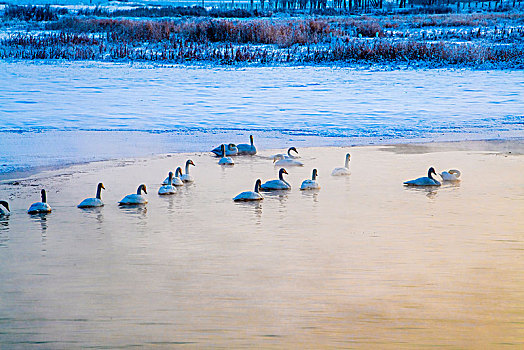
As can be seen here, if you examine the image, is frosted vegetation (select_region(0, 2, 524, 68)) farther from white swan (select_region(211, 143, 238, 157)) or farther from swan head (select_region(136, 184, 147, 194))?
swan head (select_region(136, 184, 147, 194))

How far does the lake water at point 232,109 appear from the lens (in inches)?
486

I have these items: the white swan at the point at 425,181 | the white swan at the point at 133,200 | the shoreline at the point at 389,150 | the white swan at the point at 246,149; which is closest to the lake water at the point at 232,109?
the shoreline at the point at 389,150

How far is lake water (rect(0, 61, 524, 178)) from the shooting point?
12.3 metres

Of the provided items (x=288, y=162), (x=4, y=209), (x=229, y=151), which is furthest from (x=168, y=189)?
(x=229, y=151)

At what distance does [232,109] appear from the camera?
55.0 ft

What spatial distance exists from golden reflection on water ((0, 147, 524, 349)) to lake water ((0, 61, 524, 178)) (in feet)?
10.2

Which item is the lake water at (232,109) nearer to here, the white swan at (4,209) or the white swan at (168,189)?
the white swan at (4,209)

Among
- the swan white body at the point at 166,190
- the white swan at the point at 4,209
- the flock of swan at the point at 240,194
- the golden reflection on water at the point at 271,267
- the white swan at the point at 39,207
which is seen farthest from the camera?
the swan white body at the point at 166,190

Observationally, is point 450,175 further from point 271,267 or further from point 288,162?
point 271,267

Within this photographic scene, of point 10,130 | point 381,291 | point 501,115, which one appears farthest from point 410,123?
point 381,291

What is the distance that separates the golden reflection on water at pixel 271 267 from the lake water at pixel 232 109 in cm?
311

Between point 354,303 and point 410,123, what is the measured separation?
1000cm

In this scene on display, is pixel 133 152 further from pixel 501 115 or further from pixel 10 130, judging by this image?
pixel 501 115

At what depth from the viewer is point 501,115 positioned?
51.9 ft
